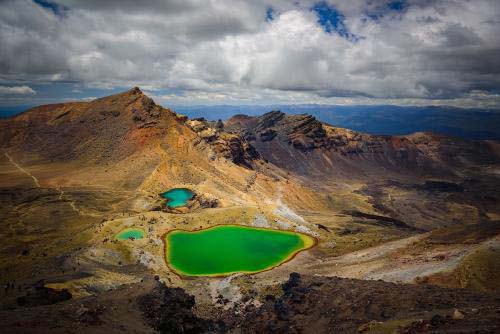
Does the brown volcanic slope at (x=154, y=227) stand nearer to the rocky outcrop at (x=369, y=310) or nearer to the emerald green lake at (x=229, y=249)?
the rocky outcrop at (x=369, y=310)

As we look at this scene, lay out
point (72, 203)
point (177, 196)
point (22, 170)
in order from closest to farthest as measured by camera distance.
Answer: point (72, 203) < point (177, 196) < point (22, 170)

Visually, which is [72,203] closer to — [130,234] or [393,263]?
[130,234]

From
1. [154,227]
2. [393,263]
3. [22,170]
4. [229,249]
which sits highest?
[393,263]

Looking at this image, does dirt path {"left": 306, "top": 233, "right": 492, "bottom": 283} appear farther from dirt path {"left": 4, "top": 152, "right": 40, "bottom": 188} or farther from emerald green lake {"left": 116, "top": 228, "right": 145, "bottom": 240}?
dirt path {"left": 4, "top": 152, "right": 40, "bottom": 188}

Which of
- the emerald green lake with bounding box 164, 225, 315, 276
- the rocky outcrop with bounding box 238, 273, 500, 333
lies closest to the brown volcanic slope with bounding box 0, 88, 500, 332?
the rocky outcrop with bounding box 238, 273, 500, 333

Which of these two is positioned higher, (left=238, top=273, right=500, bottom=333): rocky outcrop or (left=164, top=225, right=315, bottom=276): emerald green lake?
(left=238, top=273, right=500, bottom=333): rocky outcrop

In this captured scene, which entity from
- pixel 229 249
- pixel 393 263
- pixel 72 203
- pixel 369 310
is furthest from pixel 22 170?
pixel 369 310

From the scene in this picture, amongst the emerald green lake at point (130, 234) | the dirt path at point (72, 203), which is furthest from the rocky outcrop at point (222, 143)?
the emerald green lake at point (130, 234)
